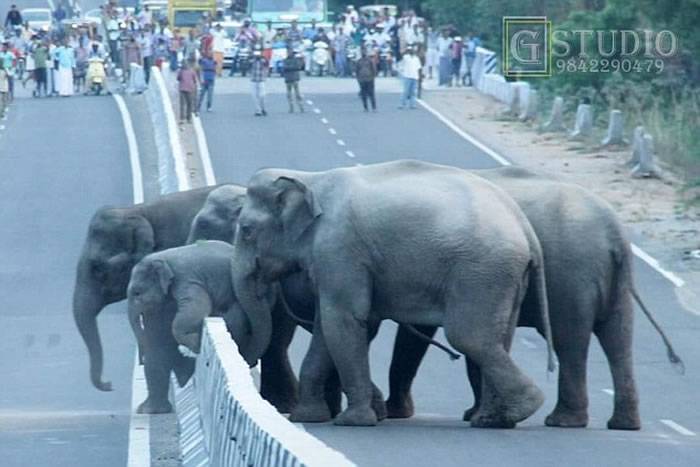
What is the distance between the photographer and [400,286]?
51.5 feet

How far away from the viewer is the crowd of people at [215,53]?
5228 cm

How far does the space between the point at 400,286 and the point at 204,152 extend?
26.8 meters

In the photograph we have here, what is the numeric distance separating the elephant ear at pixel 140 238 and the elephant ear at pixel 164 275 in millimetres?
1872

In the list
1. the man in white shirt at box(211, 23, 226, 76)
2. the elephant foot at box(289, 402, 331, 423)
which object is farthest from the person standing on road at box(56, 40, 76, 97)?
the elephant foot at box(289, 402, 331, 423)

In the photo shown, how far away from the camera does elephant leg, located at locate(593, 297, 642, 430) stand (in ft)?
52.8

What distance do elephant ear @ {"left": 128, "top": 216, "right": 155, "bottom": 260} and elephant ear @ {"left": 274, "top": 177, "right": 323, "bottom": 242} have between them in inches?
105

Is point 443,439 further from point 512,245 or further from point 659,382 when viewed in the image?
point 659,382

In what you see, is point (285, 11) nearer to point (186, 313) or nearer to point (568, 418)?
point (186, 313)

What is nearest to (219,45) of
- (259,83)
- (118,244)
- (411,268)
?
(259,83)

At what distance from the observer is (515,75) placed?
55.4 meters

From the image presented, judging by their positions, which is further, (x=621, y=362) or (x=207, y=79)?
(x=207, y=79)

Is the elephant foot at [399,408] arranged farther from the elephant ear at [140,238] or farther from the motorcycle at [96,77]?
the motorcycle at [96,77]

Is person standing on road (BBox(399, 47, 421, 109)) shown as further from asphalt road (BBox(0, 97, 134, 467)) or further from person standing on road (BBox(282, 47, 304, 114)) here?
asphalt road (BBox(0, 97, 134, 467))

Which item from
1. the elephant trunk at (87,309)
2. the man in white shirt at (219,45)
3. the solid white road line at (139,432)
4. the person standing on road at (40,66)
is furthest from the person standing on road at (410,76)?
the elephant trunk at (87,309)
